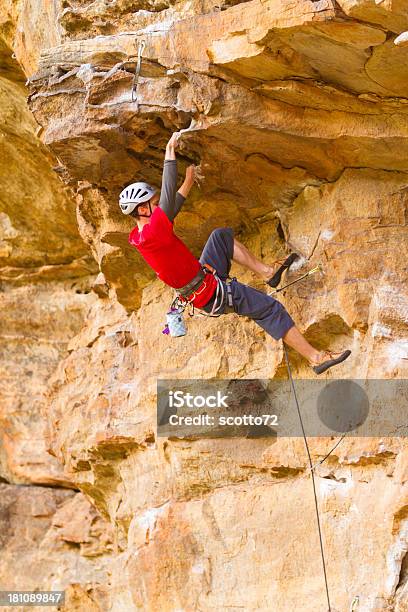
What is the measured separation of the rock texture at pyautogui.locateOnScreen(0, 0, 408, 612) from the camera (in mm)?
7504

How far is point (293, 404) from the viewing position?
8.87 meters

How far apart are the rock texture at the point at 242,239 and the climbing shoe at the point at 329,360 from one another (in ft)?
0.88

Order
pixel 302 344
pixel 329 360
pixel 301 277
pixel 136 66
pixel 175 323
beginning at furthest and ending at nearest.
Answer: pixel 301 277 → pixel 175 323 → pixel 302 344 → pixel 329 360 → pixel 136 66

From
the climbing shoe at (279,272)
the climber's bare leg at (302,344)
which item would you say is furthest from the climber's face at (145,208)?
the climber's bare leg at (302,344)

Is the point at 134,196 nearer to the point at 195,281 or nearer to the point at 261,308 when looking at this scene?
the point at 195,281

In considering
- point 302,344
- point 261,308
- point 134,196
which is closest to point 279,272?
point 261,308

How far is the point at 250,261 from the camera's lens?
27.6 feet

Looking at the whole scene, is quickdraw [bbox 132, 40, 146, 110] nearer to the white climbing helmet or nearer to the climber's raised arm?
the climber's raised arm

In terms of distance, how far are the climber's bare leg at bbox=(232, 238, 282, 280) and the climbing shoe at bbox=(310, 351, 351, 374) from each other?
2.78 ft

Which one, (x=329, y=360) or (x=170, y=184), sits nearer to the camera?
(x=170, y=184)

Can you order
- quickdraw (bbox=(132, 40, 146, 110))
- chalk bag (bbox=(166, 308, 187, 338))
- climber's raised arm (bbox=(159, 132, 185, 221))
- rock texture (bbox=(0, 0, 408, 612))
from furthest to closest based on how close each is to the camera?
chalk bag (bbox=(166, 308, 187, 338)), quickdraw (bbox=(132, 40, 146, 110)), climber's raised arm (bbox=(159, 132, 185, 221)), rock texture (bbox=(0, 0, 408, 612))

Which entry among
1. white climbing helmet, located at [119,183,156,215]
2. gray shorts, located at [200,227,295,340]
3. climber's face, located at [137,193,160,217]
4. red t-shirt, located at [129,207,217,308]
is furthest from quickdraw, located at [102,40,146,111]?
gray shorts, located at [200,227,295,340]

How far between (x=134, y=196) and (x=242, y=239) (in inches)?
63.8

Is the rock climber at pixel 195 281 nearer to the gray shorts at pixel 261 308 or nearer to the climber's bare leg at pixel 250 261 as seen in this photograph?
the gray shorts at pixel 261 308
